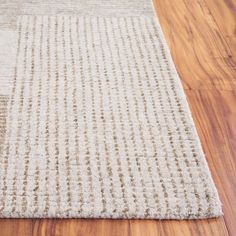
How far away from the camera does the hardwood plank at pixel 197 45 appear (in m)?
0.98

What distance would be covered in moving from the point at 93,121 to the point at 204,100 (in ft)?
0.96

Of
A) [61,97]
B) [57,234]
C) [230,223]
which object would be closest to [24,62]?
[61,97]

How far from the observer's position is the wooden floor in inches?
26.3

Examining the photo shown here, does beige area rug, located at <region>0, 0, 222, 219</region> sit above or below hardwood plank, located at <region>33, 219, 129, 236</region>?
above

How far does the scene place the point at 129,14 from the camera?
45.8 inches

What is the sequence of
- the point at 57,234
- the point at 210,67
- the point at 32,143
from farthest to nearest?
the point at 210,67
the point at 32,143
the point at 57,234

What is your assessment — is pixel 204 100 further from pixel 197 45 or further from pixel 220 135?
pixel 197 45

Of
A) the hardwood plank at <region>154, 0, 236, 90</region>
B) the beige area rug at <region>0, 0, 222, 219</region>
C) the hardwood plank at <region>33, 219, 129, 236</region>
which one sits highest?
the hardwood plank at <region>154, 0, 236, 90</region>

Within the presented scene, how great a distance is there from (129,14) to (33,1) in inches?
12.4

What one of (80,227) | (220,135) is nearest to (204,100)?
(220,135)

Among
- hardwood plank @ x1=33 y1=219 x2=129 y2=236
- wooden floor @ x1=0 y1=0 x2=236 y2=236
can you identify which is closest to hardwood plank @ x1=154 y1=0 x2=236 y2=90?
wooden floor @ x1=0 y1=0 x2=236 y2=236

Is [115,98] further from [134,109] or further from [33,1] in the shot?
[33,1]

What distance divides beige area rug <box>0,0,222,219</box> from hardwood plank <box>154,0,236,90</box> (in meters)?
0.05

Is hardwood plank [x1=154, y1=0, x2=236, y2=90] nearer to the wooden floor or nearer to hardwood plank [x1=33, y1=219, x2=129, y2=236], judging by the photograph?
the wooden floor
